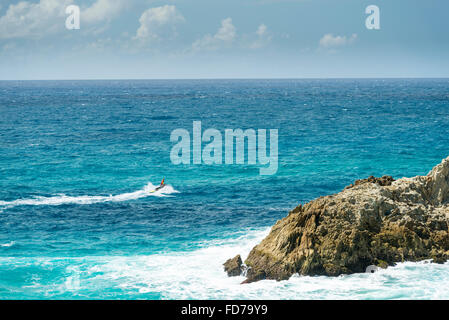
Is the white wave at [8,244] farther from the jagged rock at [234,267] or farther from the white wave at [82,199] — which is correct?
the jagged rock at [234,267]

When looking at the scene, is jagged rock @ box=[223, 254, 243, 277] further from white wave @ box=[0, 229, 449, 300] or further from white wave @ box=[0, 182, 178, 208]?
white wave @ box=[0, 182, 178, 208]

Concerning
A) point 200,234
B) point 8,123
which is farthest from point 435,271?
point 8,123

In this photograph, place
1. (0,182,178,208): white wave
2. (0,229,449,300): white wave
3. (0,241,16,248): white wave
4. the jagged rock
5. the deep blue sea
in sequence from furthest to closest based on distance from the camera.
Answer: (0,182,178,208): white wave
(0,241,16,248): white wave
the jagged rock
the deep blue sea
(0,229,449,300): white wave

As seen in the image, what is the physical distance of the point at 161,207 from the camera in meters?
49.2

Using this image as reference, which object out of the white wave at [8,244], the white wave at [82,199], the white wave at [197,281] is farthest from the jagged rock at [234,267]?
the white wave at [82,199]

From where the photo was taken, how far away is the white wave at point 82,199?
50531 mm

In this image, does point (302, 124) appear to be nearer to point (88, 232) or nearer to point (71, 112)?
point (71, 112)

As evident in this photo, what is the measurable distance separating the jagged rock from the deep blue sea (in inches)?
19.7

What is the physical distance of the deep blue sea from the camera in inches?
1139

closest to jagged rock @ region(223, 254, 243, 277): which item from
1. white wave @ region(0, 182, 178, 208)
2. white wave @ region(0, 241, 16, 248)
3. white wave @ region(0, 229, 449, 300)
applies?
white wave @ region(0, 229, 449, 300)

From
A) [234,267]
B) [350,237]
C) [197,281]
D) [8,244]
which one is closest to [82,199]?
[8,244]

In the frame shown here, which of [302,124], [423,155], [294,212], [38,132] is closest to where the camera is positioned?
[294,212]
